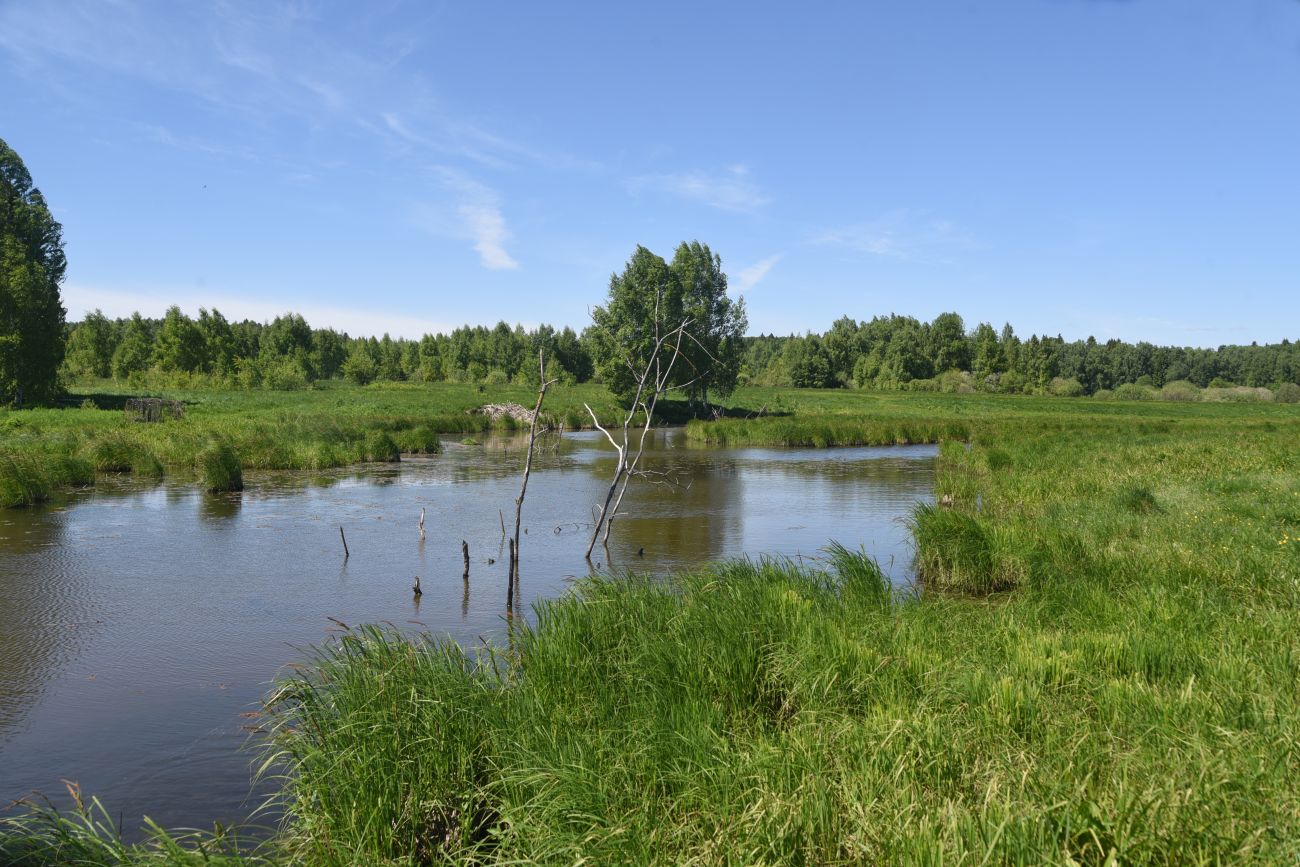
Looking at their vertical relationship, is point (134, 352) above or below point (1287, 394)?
above

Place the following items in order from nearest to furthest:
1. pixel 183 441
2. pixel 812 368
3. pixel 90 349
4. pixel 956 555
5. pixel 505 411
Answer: pixel 956 555
pixel 183 441
pixel 505 411
pixel 90 349
pixel 812 368

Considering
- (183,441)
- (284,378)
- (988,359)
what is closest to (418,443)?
(183,441)

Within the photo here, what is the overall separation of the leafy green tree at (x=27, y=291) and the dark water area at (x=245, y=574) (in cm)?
2306

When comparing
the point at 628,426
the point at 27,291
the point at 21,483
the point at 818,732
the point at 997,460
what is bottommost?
the point at 21,483

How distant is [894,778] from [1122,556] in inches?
297

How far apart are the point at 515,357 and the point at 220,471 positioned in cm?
8734

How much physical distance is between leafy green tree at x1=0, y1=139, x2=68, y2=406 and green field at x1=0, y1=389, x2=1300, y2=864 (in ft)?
132

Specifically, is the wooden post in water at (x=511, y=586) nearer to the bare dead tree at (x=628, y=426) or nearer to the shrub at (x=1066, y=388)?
the bare dead tree at (x=628, y=426)

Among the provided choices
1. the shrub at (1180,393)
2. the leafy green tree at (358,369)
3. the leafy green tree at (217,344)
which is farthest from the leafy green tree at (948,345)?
the leafy green tree at (217,344)

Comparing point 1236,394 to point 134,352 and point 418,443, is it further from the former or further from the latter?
point 134,352

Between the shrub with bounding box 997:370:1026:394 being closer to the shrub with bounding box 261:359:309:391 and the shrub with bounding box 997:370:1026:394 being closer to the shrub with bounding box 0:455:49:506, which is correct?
the shrub with bounding box 261:359:309:391

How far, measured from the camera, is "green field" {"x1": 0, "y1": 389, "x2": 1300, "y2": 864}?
12.5 feet

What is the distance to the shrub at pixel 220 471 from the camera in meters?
21.6

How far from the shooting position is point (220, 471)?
2162cm
